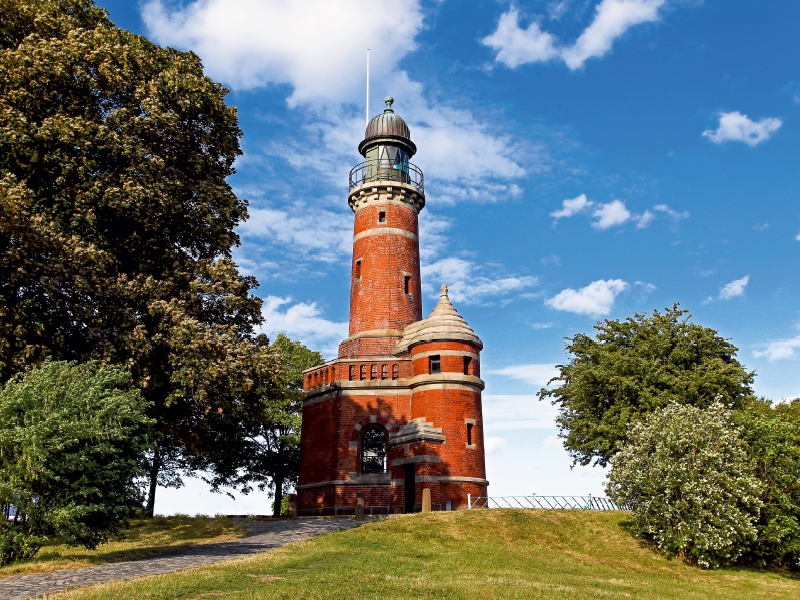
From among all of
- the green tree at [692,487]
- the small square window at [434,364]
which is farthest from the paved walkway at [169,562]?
the green tree at [692,487]

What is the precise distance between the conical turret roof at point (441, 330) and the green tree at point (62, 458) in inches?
688

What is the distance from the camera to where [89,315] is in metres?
20.2

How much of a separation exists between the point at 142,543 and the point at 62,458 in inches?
263

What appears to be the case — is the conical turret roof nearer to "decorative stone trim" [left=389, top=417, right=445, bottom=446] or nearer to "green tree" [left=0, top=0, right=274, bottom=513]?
"decorative stone trim" [left=389, top=417, right=445, bottom=446]

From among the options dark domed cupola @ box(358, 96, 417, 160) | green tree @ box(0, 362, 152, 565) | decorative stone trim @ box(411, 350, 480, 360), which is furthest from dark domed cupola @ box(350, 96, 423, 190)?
green tree @ box(0, 362, 152, 565)

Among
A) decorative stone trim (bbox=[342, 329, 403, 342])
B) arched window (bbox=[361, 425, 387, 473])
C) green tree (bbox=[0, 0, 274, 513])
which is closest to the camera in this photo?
green tree (bbox=[0, 0, 274, 513])

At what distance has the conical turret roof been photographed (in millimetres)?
33156

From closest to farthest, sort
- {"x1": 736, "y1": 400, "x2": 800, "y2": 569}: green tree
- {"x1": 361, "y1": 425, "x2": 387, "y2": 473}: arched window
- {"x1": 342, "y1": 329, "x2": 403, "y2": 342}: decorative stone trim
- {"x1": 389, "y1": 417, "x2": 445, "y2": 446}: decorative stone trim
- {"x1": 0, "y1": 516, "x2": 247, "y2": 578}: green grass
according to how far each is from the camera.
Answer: {"x1": 0, "y1": 516, "x2": 247, "y2": 578}: green grass → {"x1": 736, "y1": 400, "x2": 800, "y2": 569}: green tree → {"x1": 389, "y1": 417, "x2": 445, "y2": 446}: decorative stone trim → {"x1": 361, "y1": 425, "x2": 387, "y2": 473}: arched window → {"x1": 342, "y1": 329, "x2": 403, "y2": 342}: decorative stone trim

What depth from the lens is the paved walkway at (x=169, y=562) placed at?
563 inches

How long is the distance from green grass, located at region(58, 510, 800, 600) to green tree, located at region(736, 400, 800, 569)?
122cm

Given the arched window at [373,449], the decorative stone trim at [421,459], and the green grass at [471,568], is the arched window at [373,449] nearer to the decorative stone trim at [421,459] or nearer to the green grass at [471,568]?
the decorative stone trim at [421,459]

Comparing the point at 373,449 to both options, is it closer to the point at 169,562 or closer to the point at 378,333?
the point at 378,333

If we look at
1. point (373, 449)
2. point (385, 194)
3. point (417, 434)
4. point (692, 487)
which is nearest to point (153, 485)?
point (373, 449)

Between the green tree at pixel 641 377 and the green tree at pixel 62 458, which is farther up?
the green tree at pixel 641 377
